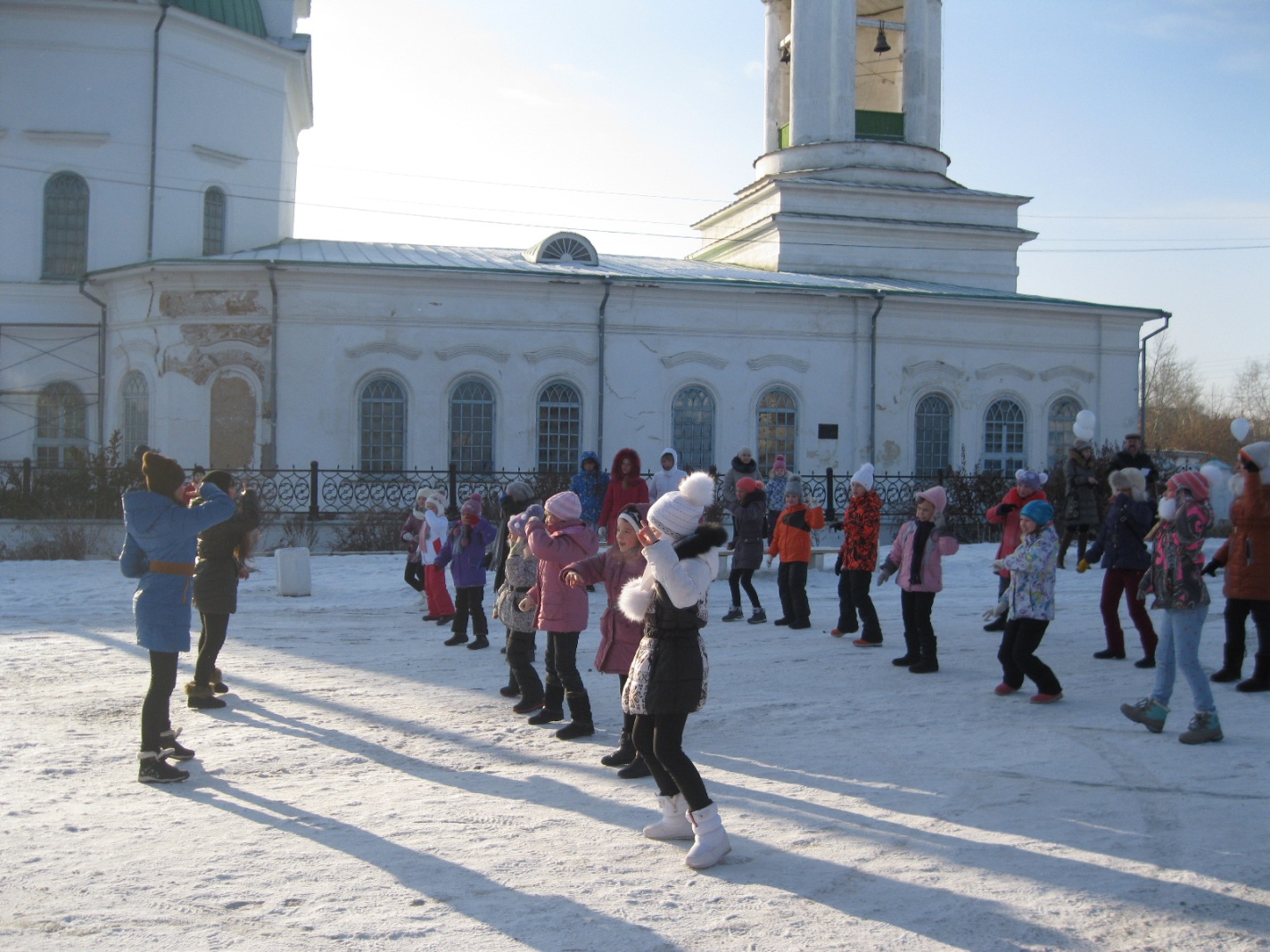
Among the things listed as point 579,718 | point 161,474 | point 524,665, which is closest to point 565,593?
point 579,718

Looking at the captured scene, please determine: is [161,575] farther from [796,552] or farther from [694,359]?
[694,359]

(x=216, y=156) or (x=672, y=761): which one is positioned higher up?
(x=216, y=156)

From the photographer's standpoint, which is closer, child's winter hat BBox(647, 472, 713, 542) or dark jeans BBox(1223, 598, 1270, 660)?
child's winter hat BBox(647, 472, 713, 542)

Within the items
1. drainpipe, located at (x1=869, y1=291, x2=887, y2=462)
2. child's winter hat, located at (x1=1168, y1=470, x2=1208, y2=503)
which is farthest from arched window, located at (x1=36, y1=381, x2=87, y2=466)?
child's winter hat, located at (x1=1168, y1=470, x2=1208, y2=503)

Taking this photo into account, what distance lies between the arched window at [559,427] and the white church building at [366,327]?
43 mm

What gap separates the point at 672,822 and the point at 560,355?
18.5m

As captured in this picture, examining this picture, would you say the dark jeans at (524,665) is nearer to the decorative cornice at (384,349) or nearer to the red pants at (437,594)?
the red pants at (437,594)

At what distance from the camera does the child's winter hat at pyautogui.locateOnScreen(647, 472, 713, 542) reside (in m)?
5.36

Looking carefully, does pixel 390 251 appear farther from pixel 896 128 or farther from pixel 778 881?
pixel 778 881

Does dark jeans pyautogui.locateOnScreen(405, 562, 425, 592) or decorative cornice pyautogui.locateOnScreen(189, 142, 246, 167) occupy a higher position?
decorative cornice pyautogui.locateOnScreen(189, 142, 246, 167)

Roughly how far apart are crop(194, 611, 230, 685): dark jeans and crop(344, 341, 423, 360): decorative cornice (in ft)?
47.5

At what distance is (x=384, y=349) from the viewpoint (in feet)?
74.3

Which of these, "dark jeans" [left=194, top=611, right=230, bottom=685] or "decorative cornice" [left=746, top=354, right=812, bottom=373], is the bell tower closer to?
"decorative cornice" [left=746, top=354, right=812, bottom=373]

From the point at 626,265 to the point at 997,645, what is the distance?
1663 centimetres
